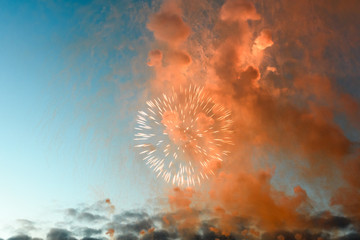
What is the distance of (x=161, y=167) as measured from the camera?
4816 centimetres

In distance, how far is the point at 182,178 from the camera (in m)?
47.5

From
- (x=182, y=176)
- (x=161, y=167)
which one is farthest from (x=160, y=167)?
(x=182, y=176)

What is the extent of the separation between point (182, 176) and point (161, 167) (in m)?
5.06

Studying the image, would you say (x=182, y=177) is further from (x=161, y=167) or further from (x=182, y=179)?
(x=161, y=167)

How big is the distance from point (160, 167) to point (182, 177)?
5344mm

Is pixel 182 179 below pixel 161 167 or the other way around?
below

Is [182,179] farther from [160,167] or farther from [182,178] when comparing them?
[160,167]

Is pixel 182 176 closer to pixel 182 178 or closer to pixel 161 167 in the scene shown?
pixel 182 178

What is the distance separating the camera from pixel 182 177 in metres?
47.7

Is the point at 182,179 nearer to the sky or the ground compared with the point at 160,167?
nearer to the ground

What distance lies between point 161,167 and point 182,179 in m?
5.33

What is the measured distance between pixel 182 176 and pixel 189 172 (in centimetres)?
180

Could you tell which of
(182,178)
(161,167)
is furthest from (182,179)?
(161,167)

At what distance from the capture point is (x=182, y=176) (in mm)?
47750
